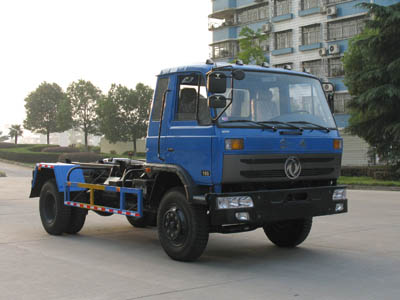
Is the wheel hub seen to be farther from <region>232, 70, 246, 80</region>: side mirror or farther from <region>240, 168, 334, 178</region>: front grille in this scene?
<region>232, 70, 246, 80</region>: side mirror

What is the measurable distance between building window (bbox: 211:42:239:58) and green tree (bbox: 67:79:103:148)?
26428 millimetres

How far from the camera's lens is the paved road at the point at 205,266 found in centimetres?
638

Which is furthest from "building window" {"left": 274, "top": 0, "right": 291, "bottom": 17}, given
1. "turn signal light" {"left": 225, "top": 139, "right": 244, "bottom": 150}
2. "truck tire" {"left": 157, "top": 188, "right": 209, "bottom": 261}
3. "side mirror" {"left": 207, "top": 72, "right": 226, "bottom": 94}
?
"turn signal light" {"left": 225, "top": 139, "right": 244, "bottom": 150}

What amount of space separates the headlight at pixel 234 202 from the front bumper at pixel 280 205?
4 centimetres

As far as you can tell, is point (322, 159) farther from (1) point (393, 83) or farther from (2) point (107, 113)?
(2) point (107, 113)

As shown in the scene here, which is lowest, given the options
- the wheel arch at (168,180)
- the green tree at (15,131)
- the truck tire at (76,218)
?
the truck tire at (76,218)

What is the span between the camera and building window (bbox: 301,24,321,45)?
168 ft

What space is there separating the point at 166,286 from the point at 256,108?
2.68 metres

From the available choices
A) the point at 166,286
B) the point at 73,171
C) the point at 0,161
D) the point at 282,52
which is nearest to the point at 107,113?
the point at 0,161

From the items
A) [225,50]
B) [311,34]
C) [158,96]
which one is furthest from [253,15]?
[158,96]

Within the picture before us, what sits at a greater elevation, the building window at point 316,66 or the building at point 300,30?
the building at point 300,30

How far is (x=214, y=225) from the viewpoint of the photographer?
25.5 feet

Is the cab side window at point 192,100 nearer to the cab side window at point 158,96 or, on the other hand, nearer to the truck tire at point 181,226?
the cab side window at point 158,96

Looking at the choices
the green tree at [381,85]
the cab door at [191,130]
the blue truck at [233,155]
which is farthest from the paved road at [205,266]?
the green tree at [381,85]
